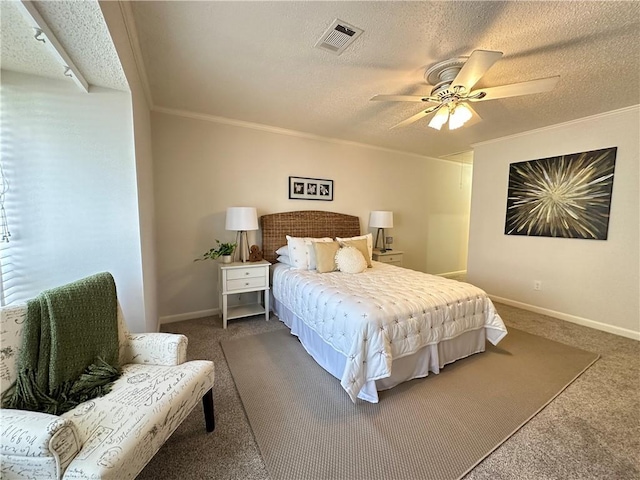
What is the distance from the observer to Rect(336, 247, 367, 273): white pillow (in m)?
2.97

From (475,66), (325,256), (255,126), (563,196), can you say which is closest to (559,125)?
(563,196)

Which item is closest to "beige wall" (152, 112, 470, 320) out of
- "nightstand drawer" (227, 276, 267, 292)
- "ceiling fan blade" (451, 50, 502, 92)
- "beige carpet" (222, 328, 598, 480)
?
"nightstand drawer" (227, 276, 267, 292)

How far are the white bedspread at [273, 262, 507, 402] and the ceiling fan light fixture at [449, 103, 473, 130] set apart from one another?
149 cm

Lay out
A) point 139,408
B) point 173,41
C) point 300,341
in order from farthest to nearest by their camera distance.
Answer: point 300,341 < point 173,41 < point 139,408

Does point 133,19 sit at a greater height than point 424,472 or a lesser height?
greater

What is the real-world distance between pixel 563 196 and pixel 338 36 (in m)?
3.54

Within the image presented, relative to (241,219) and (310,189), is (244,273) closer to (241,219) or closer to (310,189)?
(241,219)

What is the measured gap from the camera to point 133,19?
156cm

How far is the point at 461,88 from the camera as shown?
1923mm

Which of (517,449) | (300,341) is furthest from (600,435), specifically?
(300,341)

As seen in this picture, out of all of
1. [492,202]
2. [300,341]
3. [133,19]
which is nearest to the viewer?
[133,19]

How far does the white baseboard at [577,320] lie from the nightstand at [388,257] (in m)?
1.64

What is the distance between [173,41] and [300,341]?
274 centimetres

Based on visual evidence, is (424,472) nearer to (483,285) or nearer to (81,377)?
(81,377)
